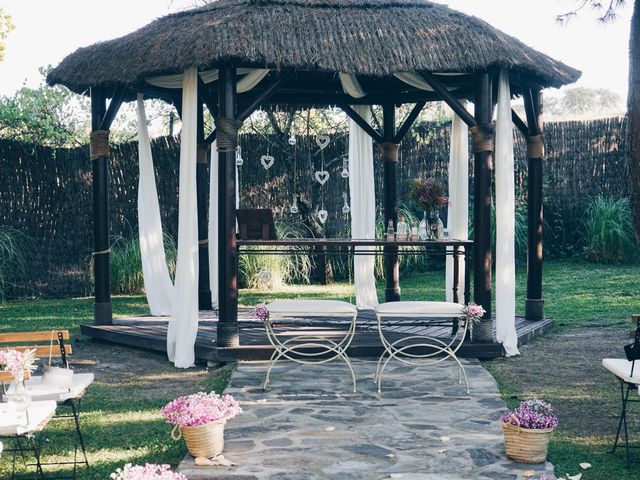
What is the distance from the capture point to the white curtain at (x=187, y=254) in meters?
6.93

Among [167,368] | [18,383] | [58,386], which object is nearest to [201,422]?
[58,386]

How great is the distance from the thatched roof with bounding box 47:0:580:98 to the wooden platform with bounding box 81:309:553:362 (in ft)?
7.43

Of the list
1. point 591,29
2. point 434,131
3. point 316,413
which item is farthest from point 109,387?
point 434,131

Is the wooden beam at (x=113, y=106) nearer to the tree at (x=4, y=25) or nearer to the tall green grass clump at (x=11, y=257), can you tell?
the tall green grass clump at (x=11, y=257)

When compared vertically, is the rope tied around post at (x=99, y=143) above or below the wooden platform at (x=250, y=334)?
above

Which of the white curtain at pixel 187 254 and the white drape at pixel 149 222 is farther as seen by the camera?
the white drape at pixel 149 222

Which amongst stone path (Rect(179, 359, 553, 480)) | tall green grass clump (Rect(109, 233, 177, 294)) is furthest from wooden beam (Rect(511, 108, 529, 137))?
tall green grass clump (Rect(109, 233, 177, 294))

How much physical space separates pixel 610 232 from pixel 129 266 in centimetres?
704

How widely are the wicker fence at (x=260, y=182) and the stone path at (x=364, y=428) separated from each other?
6107 mm

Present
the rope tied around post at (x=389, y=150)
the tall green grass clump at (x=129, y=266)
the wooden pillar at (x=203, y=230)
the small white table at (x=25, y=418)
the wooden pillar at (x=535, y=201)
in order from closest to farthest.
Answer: the small white table at (x=25, y=418), the wooden pillar at (x=535, y=201), the wooden pillar at (x=203, y=230), the rope tied around post at (x=389, y=150), the tall green grass clump at (x=129, y=266)

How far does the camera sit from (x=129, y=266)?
454 inches

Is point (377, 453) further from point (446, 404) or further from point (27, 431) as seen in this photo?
point (27, 431)

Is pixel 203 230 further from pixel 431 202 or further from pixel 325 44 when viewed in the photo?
pixel 325 44

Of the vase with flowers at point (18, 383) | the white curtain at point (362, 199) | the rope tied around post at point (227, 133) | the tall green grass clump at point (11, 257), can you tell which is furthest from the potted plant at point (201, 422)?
the tall green grass clump at point (11, 257)
